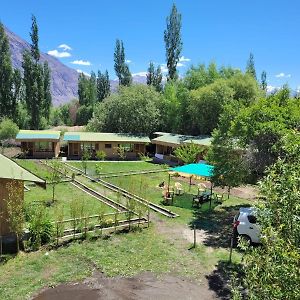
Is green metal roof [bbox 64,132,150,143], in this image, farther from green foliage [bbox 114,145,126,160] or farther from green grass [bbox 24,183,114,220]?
green grass [bbox 24,183,114,220]

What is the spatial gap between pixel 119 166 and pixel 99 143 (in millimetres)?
6363

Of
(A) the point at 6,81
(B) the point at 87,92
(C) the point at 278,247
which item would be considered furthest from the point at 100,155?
(B) the point at 87,92

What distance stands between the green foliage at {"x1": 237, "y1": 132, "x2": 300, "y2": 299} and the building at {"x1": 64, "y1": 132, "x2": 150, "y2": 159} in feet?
112

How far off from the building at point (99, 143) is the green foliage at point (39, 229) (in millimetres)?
24910

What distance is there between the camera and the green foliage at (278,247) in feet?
14.5

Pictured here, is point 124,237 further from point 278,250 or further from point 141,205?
point 278,250

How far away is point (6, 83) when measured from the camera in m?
52.2

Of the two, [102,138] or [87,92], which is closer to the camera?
[102,138]

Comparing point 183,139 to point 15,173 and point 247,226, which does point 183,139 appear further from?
point 15,173

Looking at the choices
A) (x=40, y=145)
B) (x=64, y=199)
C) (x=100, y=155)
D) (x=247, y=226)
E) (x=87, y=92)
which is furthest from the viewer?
(x=87, y=92)

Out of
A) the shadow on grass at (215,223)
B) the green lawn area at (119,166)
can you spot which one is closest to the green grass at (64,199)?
the shadow on grass at (215,223)

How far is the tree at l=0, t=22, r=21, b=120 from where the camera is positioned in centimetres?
5203

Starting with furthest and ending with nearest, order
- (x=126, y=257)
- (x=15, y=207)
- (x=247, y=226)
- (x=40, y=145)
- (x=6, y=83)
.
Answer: (x=6, y=83) < (x=40, y=145) < (x=247, y=226) < (x=15, y=207) < (x=126, y=257)

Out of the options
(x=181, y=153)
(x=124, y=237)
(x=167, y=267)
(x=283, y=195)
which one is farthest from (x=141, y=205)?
(x=181, y=153)
